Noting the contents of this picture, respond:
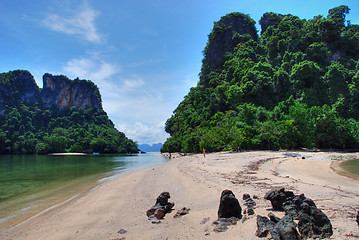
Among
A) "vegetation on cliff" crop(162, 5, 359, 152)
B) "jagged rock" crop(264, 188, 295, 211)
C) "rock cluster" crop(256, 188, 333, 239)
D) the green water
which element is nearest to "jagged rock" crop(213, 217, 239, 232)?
"rock cluster" crop(256, 188, 333, 239)

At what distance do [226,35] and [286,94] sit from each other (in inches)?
1957

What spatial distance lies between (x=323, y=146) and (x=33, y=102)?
196m

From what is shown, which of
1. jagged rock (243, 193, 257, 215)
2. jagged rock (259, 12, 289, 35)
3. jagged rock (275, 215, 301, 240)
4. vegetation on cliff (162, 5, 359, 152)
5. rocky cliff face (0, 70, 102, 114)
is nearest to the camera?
jagged rock (275, 215, 301, 240)

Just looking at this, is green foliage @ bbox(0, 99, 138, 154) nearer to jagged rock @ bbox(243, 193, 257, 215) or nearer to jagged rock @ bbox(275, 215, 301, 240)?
jagged rock @ bbox(243, 193, 257, 215)

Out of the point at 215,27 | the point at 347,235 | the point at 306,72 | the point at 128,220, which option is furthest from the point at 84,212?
the point at 215,27

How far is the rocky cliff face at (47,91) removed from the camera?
151m

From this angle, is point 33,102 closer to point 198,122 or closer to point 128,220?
point 198,122

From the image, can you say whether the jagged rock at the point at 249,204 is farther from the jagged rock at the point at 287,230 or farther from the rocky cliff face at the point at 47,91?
the rocky cliff face at the point at 47,91

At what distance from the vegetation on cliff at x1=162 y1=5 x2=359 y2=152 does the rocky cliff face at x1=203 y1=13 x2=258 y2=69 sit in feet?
3.16

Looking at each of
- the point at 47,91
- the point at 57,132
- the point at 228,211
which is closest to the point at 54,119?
the point at 57,132

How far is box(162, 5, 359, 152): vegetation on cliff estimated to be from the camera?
3750cm

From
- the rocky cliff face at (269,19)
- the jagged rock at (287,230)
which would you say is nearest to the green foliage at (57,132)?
the rocky cliff face at (269,19)

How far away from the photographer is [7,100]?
483 ft

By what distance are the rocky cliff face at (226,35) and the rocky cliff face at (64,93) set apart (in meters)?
130
